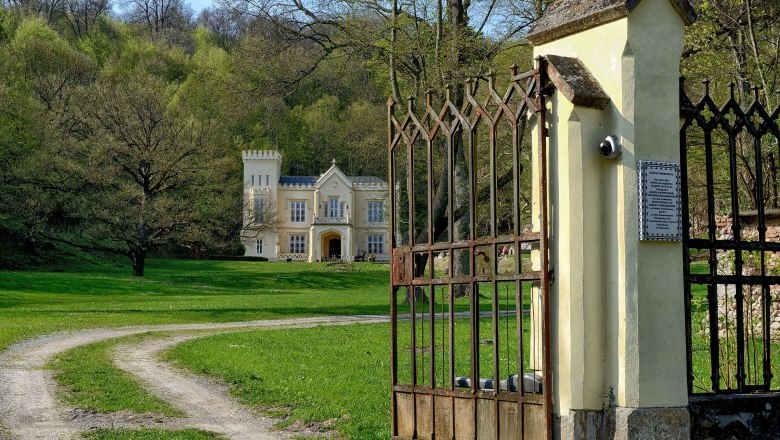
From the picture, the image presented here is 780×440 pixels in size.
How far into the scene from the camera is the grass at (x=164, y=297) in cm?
2364

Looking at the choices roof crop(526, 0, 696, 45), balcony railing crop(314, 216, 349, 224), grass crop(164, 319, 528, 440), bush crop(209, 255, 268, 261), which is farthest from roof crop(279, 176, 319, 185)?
roof crop(526, 0, 696, 45)

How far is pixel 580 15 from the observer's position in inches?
259

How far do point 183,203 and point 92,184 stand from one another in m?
4.80

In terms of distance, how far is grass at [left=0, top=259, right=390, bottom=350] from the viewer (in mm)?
23641

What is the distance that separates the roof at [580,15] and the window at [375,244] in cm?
7981

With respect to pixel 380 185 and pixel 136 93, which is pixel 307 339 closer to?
pixel 136 93

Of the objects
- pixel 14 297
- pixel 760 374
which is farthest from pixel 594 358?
pixel 14 297

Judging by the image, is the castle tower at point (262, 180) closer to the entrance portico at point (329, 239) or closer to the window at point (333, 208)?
the entrance portico at point (329, 239)

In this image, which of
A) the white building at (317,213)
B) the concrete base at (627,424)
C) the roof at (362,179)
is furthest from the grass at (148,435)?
the roof at (362,179)

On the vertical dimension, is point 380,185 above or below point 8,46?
below

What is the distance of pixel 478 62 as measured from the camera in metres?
25.2

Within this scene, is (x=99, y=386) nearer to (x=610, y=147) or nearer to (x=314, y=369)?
(x=314, y=369)

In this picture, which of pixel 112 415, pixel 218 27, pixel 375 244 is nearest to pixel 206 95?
pixel 375 244

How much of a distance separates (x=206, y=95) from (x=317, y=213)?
591 inches
